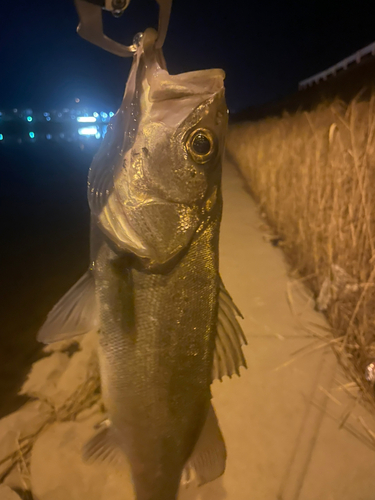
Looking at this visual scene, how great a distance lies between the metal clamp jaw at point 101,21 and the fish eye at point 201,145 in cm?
30

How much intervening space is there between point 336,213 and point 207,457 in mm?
2908

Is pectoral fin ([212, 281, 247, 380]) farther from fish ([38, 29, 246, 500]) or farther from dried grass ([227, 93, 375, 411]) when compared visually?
dried grass ([227, 93, 375, 411])

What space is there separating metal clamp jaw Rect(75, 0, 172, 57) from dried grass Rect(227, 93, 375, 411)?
2.42 m

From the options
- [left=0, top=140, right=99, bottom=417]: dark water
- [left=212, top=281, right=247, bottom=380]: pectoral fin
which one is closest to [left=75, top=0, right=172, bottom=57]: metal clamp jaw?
[left=212, top=281, right=247, bottom=380]: pectoral fin

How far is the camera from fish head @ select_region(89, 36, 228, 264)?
982 mm

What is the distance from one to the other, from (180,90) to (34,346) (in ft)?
14.6

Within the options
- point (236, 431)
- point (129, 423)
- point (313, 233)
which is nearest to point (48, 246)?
point (313, 233)

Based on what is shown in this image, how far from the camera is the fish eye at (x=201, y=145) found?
999 millimetres

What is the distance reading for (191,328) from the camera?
110cm

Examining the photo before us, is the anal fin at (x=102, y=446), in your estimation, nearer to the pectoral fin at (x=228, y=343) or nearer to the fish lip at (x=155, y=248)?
the pectoral fin at (x=228, y=343)

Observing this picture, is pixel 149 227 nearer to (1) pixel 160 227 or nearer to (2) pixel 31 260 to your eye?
(1) pixel 160 227

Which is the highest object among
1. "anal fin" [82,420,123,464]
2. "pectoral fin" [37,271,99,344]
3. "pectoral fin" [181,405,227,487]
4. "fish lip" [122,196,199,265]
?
"fish lip" [122,196,199,265]

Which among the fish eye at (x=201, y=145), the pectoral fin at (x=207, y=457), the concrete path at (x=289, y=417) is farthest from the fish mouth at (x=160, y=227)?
the concrete path at (x=289, y=417)

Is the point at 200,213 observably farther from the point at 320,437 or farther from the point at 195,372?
the point at 320,437
